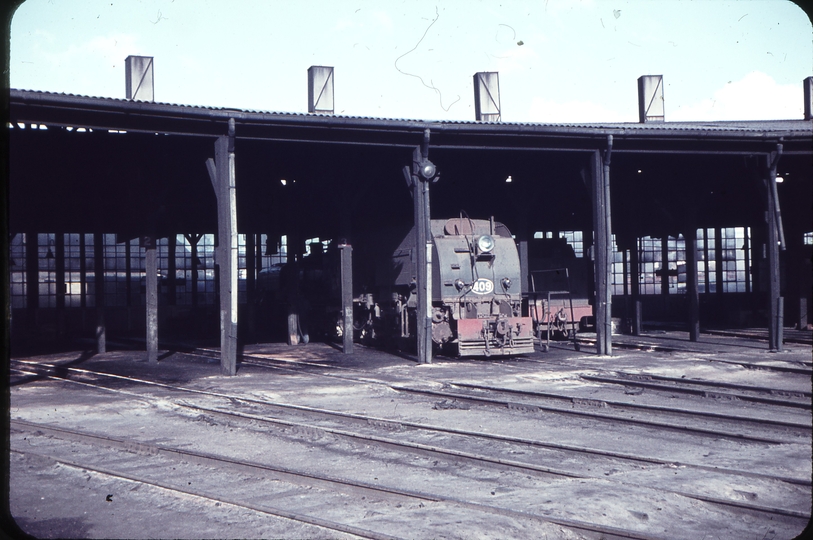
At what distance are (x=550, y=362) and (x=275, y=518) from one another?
35.8 feet

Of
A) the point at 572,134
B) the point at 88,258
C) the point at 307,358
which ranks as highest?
the point at 572,134

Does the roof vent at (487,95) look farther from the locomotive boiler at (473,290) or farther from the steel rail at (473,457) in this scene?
the steel rail at (473,457)

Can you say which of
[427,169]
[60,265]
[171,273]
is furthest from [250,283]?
[171,273]

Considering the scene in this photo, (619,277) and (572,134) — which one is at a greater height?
(572,134)

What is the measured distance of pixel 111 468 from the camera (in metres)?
6.84

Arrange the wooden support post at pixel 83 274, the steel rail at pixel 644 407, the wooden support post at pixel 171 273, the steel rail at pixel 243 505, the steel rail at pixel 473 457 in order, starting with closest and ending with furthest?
the steel rail at pixel 243 505, the steel rail at pixel 473 457, the steel rail at pixel 644 407, the wooden support post at pixel 83 274, the wooden support post at pixel 171 273

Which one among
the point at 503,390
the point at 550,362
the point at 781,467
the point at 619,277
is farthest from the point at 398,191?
the point at 619,277

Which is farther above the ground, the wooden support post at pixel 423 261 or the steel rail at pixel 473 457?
the wooden support post at pixel 423 261

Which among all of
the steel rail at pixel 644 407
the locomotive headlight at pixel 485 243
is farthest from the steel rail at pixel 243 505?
the locomotive headlight at pixel 485 243

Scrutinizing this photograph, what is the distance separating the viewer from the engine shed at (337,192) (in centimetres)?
1366

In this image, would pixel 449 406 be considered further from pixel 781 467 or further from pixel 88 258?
pixel 88 258

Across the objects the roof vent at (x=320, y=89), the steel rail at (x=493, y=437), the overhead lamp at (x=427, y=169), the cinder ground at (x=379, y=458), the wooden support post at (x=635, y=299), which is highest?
the roof vent at (x=320, y=89)

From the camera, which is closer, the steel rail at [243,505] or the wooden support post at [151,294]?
the steel rail at [243,505]

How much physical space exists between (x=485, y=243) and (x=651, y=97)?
17730 mm
